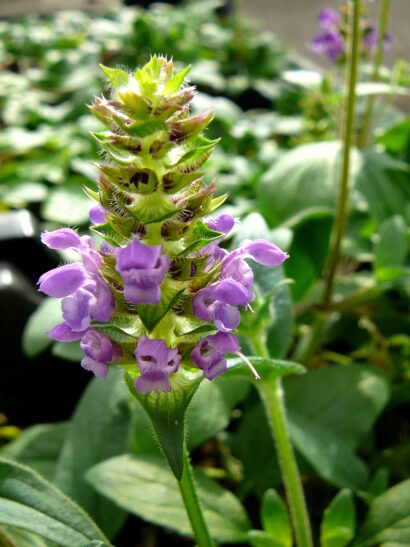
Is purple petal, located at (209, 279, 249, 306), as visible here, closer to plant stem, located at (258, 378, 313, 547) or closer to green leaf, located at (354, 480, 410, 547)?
plant stem, located at (258, 378, 313, 547)

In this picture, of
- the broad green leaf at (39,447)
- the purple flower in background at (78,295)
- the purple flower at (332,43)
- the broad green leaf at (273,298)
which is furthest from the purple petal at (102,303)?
the purple flower at (332,43)

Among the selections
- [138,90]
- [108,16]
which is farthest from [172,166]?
[108,16]

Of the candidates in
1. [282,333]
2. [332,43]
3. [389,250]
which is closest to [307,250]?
[389,250]

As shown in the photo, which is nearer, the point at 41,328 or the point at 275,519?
the point at 275,519

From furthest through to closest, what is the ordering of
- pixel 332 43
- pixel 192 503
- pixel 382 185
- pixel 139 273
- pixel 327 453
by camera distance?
pixel 332 43 < pixel 382 185 < pixel 327 453 < pixel 192 503 < pixel 139 273

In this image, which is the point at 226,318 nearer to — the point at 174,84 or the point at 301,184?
the point at 174,84

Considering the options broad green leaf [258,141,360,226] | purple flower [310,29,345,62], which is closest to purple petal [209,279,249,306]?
broad green leaf [258,141,360,226]
